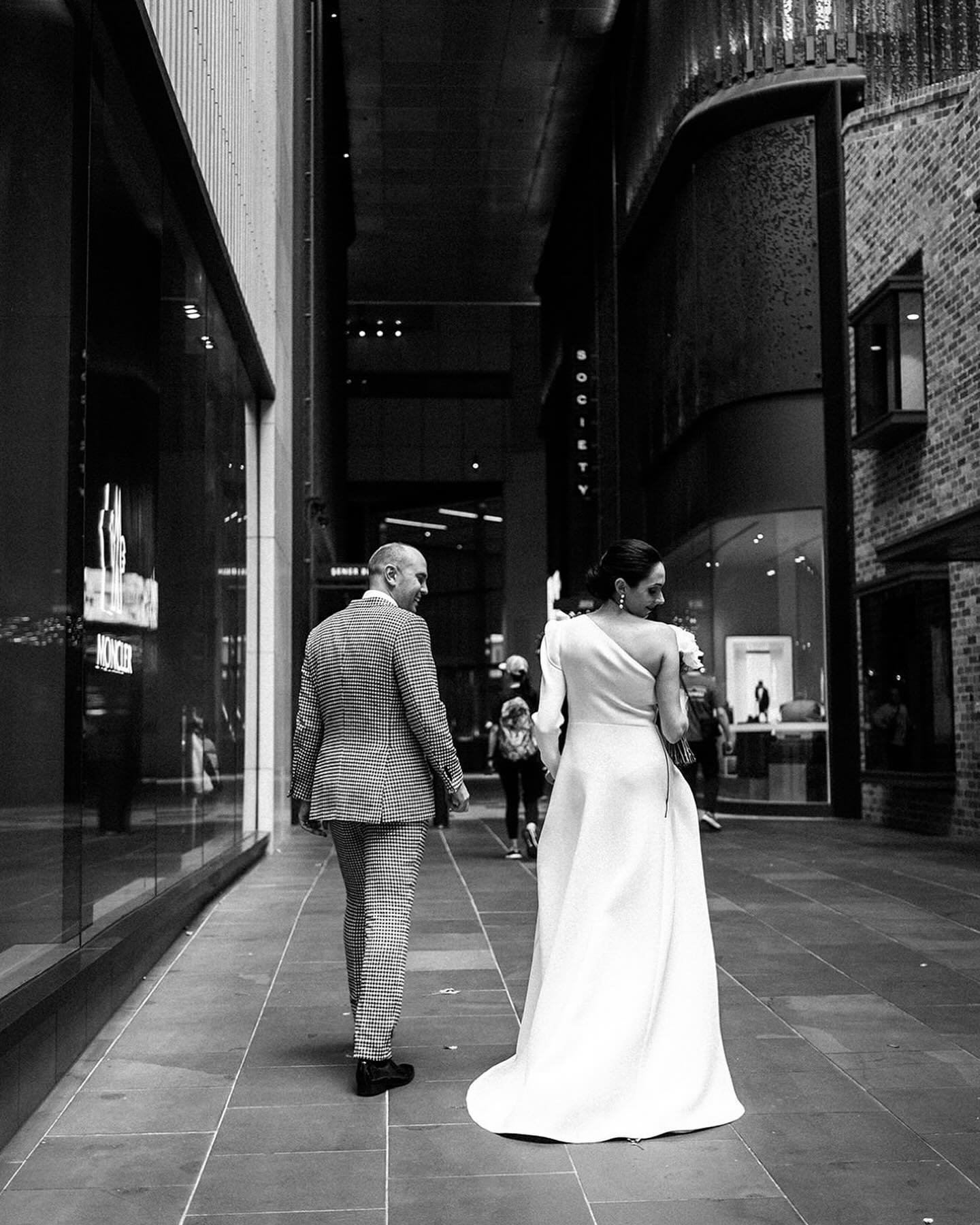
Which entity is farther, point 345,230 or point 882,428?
point 345,230

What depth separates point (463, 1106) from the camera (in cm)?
475

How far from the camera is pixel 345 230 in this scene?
30828 millimetres

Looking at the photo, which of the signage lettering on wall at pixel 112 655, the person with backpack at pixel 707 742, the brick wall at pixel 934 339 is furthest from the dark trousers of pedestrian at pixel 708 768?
the signage lettering on wall at pixel 112 655

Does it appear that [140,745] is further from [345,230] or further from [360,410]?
[360,410]

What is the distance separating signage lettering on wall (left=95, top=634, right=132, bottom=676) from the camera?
6230 millimetres

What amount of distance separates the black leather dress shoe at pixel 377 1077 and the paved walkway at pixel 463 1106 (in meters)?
0.06

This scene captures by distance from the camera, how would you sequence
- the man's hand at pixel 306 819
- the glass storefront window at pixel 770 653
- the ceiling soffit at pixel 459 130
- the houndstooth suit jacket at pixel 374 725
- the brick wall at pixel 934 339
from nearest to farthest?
the houndstooth suit jacket at pixel 374 725 → the man's hand at pixel 306 819 → the brick wall at pixel 934 339 → the glass storefront window at pixel 770 653 → the ceiling soffit at pixel 459 130

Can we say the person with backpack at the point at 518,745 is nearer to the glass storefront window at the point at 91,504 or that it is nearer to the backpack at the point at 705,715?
the backpack at the point at 705,715

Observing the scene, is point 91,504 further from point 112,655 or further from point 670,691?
point 670,691

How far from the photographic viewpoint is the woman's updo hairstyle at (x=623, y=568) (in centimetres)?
482

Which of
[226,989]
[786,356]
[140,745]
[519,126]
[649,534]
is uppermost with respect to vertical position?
[519,126]

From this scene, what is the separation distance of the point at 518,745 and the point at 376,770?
24.7ft

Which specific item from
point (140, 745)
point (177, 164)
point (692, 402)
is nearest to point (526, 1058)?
point (140, 745)

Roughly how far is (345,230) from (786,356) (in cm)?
1461
